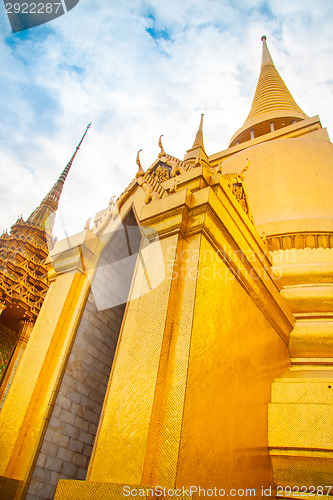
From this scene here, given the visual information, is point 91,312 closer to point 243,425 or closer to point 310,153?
point 243,425

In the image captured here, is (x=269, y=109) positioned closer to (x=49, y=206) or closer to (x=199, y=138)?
(x=199, y=138)

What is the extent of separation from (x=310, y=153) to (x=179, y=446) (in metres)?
4.91

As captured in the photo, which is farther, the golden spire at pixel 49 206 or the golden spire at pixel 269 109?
the golden spire at pixel 49 206

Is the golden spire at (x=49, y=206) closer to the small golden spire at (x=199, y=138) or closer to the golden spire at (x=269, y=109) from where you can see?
the golden spire at (x=269, y=109)

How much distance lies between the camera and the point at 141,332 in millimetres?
2182

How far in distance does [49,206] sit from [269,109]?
15.5m

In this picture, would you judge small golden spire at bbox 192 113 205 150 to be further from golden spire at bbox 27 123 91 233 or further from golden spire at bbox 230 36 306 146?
golden spire at bbox 27 123 91 233

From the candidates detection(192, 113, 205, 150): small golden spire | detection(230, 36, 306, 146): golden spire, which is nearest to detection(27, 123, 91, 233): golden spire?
detection(230, 36, 306, 146): golden spire

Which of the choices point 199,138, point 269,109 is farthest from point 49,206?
point 199,138

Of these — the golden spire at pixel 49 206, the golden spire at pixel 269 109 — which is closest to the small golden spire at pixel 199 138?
the golden spire at pixel 269 109

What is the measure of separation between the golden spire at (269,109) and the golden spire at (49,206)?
11151 millimetres

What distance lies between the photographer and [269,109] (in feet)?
33.6

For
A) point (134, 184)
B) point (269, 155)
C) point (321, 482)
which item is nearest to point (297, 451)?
point (321, 482)

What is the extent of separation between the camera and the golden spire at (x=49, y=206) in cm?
1998
